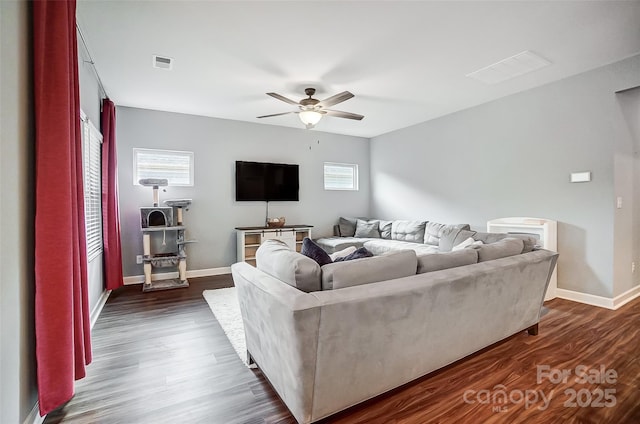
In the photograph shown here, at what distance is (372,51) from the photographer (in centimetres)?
298

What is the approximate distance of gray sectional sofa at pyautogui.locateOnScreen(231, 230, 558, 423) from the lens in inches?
60.6

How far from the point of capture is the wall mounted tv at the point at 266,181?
5.53m

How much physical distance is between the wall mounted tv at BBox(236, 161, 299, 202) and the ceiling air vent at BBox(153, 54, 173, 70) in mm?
2307

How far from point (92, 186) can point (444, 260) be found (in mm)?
3775

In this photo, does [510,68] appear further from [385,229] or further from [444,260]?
[385,229]

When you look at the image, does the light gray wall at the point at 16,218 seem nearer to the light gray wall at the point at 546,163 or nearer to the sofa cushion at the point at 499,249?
the sofa cushion at the point at 499,249

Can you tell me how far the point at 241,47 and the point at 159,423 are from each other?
3.01 m

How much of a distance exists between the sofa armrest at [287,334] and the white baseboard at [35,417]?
1215mm

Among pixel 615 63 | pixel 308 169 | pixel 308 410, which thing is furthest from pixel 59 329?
pixel 615 63

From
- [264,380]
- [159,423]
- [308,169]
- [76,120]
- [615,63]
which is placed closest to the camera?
[159,423]

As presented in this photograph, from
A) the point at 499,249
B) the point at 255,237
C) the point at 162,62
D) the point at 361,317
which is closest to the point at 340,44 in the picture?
the point at 162,62

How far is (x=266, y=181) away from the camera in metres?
5.73

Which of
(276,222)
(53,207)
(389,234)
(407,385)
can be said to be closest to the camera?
(53,207)

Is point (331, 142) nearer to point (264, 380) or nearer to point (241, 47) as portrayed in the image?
point (241, 47)
